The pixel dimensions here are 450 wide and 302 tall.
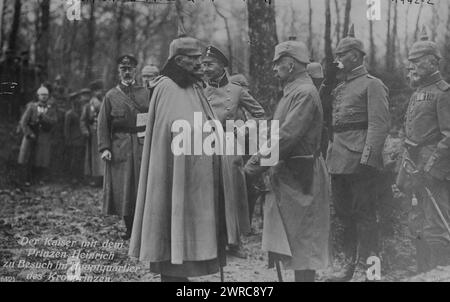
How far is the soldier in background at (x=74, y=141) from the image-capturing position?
7.02 metres

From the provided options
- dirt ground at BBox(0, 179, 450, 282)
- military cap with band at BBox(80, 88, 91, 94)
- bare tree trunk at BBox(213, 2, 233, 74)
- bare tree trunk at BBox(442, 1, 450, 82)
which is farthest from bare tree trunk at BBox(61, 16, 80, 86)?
bare tree trunk at BBox(442, 1, 450, 82)

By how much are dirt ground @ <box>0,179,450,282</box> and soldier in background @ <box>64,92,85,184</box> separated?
1452 millimetres

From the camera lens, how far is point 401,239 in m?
4.73

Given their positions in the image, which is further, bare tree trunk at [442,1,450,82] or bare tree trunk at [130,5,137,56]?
bare tree trunk at [130,5,137,56]

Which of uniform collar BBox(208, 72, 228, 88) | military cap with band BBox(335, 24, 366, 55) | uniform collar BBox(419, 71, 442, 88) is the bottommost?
uniform collar BBox(419, 71, 442, 88)

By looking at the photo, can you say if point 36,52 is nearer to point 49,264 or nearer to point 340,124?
point 49,264

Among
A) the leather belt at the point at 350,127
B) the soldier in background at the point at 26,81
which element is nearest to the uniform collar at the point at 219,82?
the leather belt at the point at 350,127

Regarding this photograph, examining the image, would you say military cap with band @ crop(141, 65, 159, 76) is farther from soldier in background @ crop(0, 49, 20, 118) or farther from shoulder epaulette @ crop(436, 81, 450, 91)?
shoulder epaulette @ crop(436, 81, 450, 91)

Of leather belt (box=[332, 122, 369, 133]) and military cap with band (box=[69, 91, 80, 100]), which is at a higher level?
military cap with band (box=[69, 91, 80, 100])

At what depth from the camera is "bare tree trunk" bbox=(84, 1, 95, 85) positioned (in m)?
5.30

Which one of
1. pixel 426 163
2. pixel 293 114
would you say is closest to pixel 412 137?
pixel 426 163

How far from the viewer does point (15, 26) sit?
5457 millimetres

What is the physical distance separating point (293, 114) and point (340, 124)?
688 mm

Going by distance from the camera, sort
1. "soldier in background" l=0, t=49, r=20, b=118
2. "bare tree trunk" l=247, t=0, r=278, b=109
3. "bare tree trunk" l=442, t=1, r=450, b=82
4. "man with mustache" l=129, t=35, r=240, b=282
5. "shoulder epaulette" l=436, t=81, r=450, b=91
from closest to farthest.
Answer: "man with mustache" l=129, t=35, r=240, b=282, "shoulder epaulette" l=436, t=81, r=450, b=91, "bare tree trunk" l=442, t=1, r=450, b=82, "bare tree trunk" l=247, t=0, r=278, b=109, "soldier in background" l=0, t=49, r=20, b=118
